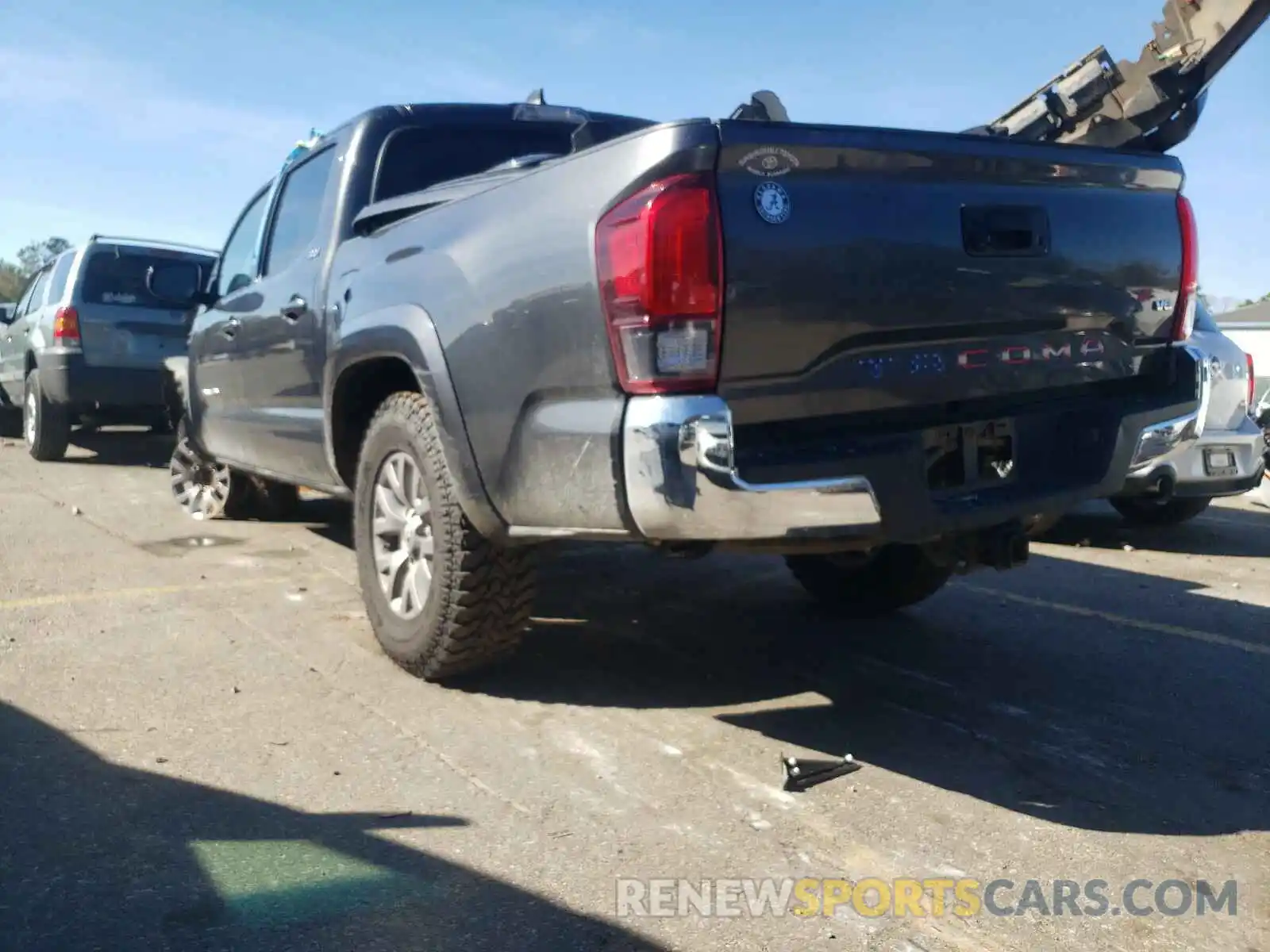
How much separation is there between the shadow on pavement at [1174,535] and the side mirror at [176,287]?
16.5ft

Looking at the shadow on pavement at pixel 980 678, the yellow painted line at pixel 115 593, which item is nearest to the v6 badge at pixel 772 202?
the shadow on pavement at pixel 980 678

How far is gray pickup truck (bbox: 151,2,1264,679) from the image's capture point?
2865 mm

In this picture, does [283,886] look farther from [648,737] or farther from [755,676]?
[755,676]

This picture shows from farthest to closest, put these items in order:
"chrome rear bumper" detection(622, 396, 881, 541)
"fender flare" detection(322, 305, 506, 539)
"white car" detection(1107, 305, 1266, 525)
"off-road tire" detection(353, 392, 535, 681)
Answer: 1. "white car" detection(1107, 305, 1266, 525)
2. "off-road tire" detection(353, 392, 535, 681)
3. "fender flare" detection(322, 305, 506, 539)
4. "chrome rear bumper" detection(622, 396, 881, 541)

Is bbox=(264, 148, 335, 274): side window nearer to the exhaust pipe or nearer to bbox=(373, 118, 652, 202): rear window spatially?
bbox=(373, 118, 652, 202): rear window

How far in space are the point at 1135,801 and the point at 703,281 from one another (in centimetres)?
181

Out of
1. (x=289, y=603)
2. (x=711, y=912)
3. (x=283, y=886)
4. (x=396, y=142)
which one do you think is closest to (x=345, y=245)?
(x=396, y=142)

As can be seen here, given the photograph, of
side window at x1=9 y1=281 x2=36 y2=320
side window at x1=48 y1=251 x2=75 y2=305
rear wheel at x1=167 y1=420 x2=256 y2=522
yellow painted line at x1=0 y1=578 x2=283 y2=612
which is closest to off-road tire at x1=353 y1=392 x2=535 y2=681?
yellow painted line at x1=0 y1=578 x2=283 y2=612

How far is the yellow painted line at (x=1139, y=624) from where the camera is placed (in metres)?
4.74

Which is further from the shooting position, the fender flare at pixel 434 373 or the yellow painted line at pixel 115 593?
the yellow painted line at pixel 115 593

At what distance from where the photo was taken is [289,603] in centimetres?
511

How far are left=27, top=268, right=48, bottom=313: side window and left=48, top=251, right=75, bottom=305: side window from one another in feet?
0.82

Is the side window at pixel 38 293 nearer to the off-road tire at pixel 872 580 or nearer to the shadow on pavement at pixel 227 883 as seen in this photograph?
the off-road tire at pixel 872 580

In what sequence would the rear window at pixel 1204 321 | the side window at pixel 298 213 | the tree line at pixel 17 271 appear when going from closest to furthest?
1. the side window at pixel 298 213
2. the rear window at pixel 1204 321
3. the tree line at pixel 17 271
